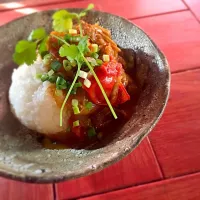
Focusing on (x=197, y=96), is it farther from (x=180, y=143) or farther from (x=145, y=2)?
(x=145, y=2)

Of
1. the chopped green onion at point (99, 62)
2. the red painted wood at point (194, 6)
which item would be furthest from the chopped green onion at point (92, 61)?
the red painted wood at point (194, 6)

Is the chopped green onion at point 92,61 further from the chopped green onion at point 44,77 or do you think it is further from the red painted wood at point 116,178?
the red painted wood at point 116,178

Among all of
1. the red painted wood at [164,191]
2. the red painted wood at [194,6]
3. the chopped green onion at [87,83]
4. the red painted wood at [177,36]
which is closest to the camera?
the red painted wood at [164,191]

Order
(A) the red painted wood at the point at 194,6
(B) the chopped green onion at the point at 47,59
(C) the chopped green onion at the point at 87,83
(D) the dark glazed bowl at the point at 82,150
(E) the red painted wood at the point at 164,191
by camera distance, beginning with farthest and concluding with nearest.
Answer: (A) the red painted wood at the point at 194,6, (B) the chopped green onion at the point at 47,59, (C) the chopped green onion at the point at 87,83, (E) the red painted wood at the point at 164,191, (D) the dark glazed bowl at the point at 82,150

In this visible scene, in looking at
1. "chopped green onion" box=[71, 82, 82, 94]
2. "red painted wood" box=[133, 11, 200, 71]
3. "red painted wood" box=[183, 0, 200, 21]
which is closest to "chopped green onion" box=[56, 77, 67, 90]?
"chopped green onion" box=[71, 82, 82, 94]

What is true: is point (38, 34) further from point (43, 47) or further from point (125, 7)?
point (125, 7)

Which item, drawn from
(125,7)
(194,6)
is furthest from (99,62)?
(194,6)
